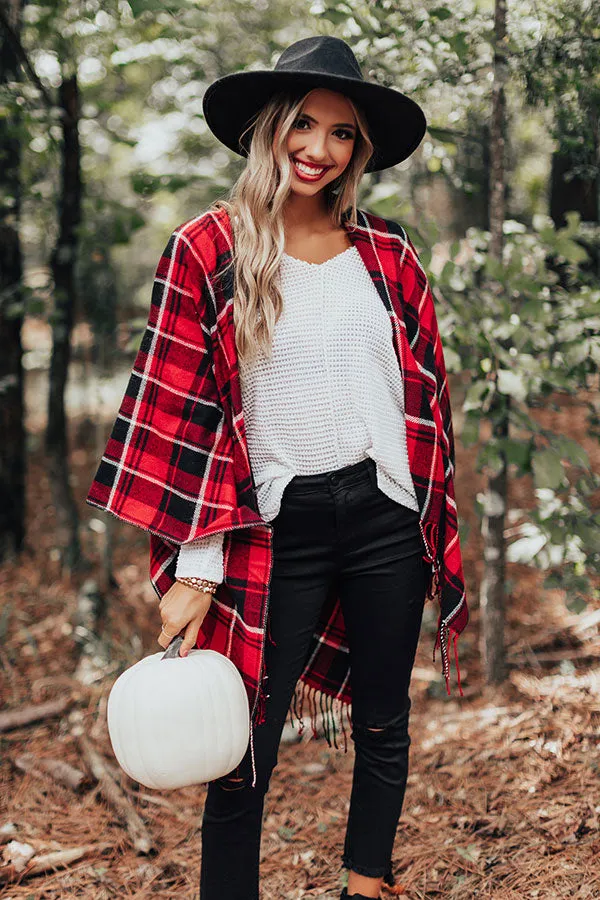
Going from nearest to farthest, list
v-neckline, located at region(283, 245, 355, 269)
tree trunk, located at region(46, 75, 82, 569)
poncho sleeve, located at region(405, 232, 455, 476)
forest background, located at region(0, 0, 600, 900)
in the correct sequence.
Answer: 1. v-neckline, located at region(283, 245, 355, 269)
2. poncho sleeve, located at region(405, 232, 455, 476)
3. forest background, located at region(0, 0, 600, 900)
4. tree trunk, located at region(46, 75, 82, 569)

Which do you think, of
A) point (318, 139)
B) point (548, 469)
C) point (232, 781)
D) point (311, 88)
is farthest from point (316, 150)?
point (232, 781)

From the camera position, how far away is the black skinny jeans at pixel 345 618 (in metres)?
1.74

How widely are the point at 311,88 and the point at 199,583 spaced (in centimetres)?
108

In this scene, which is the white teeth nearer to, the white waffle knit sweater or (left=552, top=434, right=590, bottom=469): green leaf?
the white waffle knit sweater

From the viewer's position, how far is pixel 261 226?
172 centimetres

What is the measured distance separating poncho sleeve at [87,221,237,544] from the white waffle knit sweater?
84mm

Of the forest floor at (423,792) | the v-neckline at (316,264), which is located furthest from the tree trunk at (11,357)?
the v-neckline at (316,264)

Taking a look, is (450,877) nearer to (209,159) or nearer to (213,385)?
(213,385)

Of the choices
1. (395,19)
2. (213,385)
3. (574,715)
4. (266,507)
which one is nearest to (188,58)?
(395,19)

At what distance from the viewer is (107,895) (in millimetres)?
2102

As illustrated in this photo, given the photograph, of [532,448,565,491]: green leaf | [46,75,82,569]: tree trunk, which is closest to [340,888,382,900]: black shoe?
[532,448,565,491]: green leaf

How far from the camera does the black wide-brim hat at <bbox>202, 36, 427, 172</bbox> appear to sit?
1658 millimetres

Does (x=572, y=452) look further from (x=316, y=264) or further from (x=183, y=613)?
(x=183, y=613)

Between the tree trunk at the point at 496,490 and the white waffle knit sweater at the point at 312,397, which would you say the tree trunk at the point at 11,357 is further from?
the white waffle knit sweater at the point at 312,397
